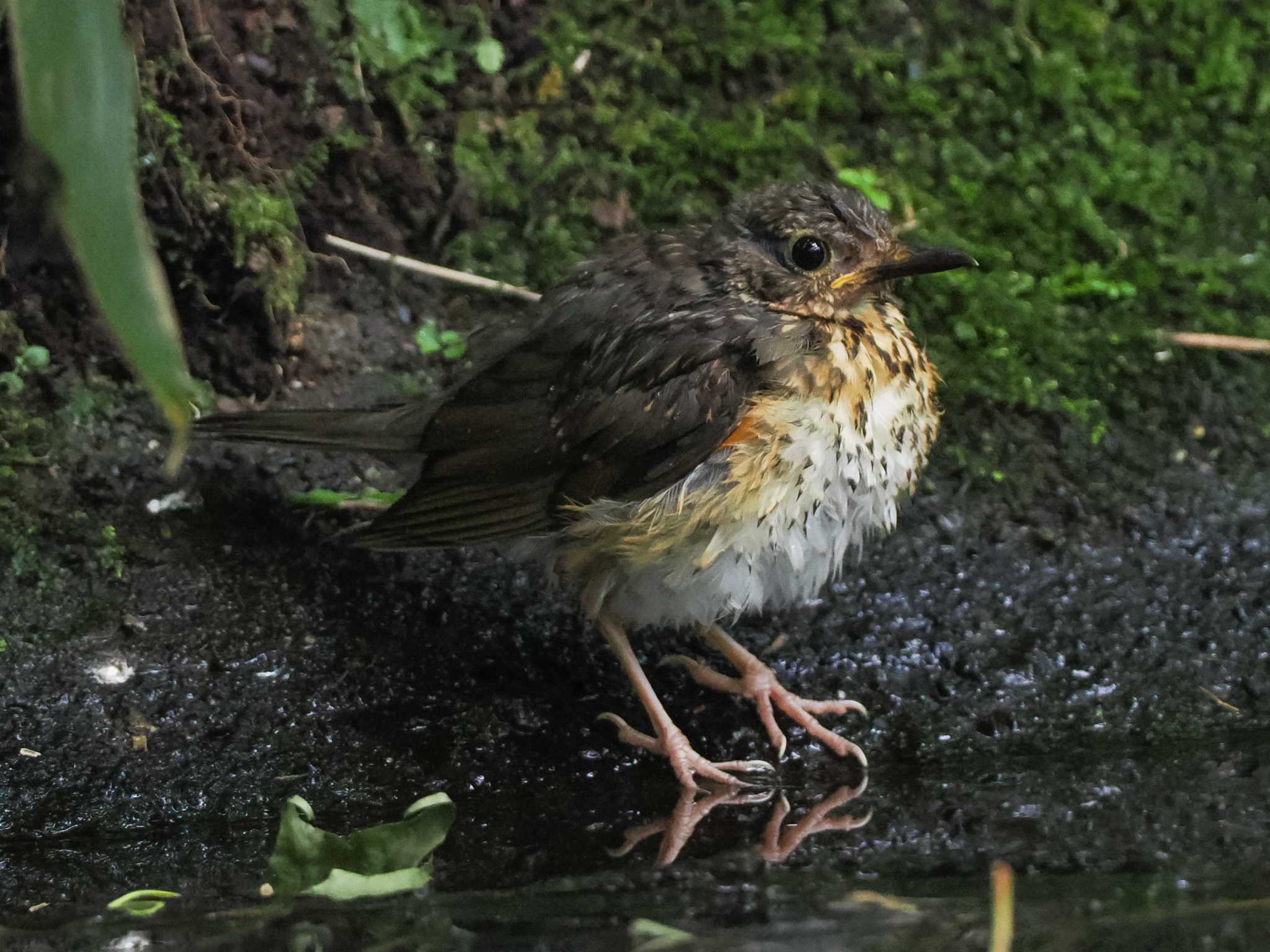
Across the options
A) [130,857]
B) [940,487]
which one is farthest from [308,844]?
[940,487]

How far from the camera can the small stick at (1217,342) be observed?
366 centimetres

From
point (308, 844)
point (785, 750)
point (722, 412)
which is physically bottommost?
point (785, 750)

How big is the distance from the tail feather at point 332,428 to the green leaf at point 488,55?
1251 millimetres

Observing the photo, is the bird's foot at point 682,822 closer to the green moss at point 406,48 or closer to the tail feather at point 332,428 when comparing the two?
the tail feather at point 332,428

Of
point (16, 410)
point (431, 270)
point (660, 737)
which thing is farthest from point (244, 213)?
point (660, 737)

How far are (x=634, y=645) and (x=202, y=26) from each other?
1936 mm

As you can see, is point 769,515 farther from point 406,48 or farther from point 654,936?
point 406,48

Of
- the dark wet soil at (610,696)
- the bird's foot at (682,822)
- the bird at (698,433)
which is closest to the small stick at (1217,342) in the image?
the dark wet soil at (610,696)

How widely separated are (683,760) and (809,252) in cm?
115

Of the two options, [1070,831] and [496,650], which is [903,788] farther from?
[496,650]

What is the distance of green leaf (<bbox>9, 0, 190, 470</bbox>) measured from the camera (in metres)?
1.21

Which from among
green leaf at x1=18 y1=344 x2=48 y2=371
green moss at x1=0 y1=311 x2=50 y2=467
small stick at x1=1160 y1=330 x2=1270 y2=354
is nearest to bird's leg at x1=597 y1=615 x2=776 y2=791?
green moss at x1=0 y1=311 x2=50 y2=467

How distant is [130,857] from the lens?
2426 mm

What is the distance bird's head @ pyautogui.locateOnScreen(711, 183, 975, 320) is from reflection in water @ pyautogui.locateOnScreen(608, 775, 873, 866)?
1045mm
